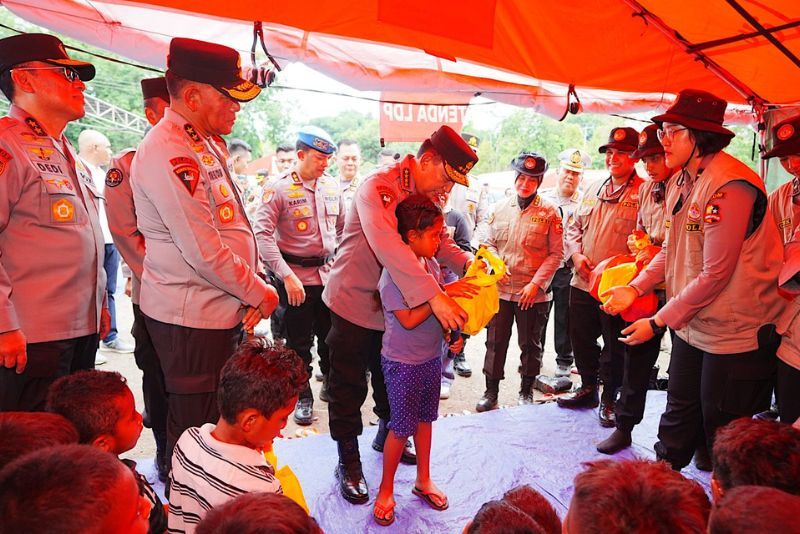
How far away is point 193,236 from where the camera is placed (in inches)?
79.8

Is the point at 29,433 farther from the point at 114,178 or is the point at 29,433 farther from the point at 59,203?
the point at 114,178

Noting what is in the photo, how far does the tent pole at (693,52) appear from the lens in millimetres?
3811

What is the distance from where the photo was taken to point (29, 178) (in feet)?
6.92

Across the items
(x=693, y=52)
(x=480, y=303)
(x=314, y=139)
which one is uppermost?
(x=693, y=52)

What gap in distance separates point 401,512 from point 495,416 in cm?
139

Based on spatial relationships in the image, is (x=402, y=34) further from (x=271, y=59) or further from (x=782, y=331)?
(x=782, y=331)

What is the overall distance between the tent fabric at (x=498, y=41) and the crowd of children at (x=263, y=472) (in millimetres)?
1433

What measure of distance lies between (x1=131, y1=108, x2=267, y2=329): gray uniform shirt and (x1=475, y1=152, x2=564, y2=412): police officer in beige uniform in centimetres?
249

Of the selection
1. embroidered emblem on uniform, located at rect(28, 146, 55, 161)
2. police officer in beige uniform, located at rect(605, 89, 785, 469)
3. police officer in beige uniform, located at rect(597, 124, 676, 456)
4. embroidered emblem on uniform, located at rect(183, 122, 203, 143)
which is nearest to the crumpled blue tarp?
police officer in beige uniform, located at rect(597, 124, 676, 456)

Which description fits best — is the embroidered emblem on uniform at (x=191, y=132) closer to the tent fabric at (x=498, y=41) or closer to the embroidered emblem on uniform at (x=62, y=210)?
the embroidered emblem on uniform at (x=62, y=210)

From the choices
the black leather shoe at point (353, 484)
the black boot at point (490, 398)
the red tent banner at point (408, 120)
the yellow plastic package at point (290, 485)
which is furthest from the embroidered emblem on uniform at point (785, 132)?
the yellow plastic package at point (290, 485)

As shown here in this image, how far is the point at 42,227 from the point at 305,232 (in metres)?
2.25

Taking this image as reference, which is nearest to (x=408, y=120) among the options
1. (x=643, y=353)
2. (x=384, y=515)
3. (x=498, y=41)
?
(x=498, y=41)

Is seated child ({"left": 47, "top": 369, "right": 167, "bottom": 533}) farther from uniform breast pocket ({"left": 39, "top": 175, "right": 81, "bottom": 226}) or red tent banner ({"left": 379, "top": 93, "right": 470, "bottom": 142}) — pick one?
red tent banner ({"left": 379, "top": 93, "right": 470, "bottom": 142})
